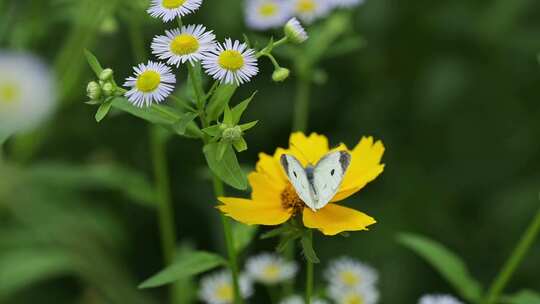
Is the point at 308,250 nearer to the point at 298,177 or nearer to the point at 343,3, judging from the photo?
the point at 298,177

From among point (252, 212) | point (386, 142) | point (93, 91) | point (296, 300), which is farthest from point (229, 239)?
point (386, 142)

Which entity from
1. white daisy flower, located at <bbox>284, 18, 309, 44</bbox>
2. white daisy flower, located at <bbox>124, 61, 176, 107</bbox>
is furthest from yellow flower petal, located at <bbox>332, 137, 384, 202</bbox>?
white daisy flower, located at <bbox>124, 61, 176, 107</bbox>

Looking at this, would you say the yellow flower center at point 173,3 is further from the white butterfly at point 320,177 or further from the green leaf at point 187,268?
the green leaf at point 187,268

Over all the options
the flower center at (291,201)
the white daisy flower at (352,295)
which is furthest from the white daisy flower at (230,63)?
the white daisy flower at (352,295)

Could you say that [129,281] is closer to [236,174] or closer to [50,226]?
[50,226]

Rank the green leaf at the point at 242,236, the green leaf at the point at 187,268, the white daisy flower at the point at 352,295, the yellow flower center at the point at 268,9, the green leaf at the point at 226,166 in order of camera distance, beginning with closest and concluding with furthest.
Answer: the green leaf at the point at 226,166 < the green leaf at the point at 187,268 < the green leaf at the point at 242,236 < the white daisy flower at the point at 352,295 < the yellow flower center at the point at 268,9

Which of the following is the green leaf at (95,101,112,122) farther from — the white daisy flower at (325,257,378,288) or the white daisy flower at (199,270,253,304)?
the white daisy flower at (325,257,378,288)

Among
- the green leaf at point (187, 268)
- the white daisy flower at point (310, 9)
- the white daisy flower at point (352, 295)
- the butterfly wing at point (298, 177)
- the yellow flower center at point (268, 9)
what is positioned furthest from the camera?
the yellow flower center at point (268, 9)
